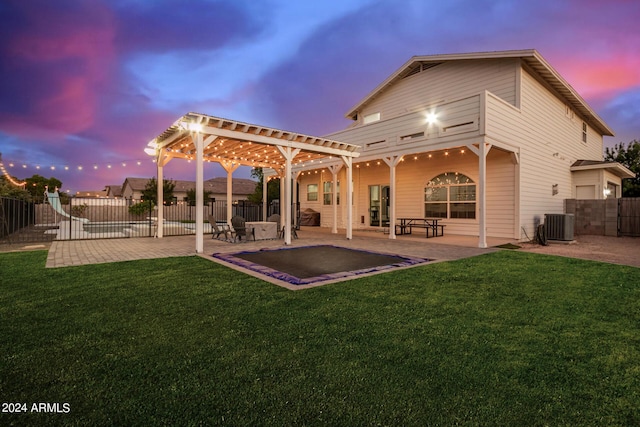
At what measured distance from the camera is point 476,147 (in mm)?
9898

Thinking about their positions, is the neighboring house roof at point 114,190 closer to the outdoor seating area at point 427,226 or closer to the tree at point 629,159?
the outdoor seating area at point 427,226

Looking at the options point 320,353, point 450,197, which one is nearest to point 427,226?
point 450,197

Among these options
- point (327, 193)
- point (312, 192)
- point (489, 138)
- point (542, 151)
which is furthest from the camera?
point (312, 192)

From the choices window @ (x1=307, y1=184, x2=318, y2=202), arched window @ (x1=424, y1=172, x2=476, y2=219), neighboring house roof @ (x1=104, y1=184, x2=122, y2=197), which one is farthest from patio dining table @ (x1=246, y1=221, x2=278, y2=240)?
neighboring house roof @ (x1=104, y1=184, x2=122, y2=197)

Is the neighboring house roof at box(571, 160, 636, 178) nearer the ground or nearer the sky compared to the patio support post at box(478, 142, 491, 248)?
nearer the sky

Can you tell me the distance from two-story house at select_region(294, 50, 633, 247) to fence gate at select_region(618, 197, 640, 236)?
1699 millimetres

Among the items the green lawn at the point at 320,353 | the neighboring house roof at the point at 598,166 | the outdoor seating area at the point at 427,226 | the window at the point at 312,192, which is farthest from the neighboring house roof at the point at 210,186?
the green lawn at the point at 320,353

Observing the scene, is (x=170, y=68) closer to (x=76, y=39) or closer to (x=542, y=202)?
(x=76, y=39)

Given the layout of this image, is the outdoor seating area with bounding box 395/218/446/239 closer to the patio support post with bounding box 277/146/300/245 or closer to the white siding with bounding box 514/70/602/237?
the white siding with bounding box 514/70/602/237

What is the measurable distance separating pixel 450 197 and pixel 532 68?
5.80 m

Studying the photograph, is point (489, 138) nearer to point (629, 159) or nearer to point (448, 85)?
point (448, 85)

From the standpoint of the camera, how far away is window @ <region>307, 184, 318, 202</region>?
61.5ft

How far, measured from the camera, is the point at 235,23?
45031 mm

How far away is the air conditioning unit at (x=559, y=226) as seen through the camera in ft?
33.8
